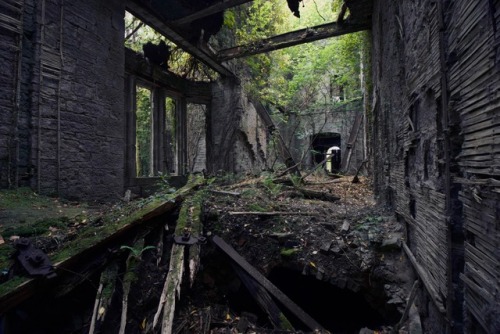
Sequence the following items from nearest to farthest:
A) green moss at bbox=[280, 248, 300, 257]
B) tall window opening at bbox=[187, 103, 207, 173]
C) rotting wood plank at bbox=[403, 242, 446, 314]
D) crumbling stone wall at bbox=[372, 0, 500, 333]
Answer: crumbling stone wall at bbox=[372, 0, 500, 333] < rotting wood plank at bbox=[403, 242, 446, 314] < green moss at bbox=[280, 248, 300, 257] < tall window opening at bbox=[187, 103, 207, 173]

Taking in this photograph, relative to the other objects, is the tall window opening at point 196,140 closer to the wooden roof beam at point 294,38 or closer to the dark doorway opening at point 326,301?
the wooden roof beam at point 294,38

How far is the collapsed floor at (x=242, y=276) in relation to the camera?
8.17 feet

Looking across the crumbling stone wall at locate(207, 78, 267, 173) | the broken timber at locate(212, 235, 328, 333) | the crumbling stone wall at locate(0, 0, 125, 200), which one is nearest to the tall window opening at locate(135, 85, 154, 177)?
the crumbling stone wall at locate(207, 78, 267, 173)

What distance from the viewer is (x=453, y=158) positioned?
1.86 m

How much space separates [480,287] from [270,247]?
97.2 inches

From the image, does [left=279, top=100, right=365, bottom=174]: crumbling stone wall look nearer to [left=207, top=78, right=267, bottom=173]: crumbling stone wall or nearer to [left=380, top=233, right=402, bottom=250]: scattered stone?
[left=207, top=78, right=267, bottom=173]: crumbling stone wall

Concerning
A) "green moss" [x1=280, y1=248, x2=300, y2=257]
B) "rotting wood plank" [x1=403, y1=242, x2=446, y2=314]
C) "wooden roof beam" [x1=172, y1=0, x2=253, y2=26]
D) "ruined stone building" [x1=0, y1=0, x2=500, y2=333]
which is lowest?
"green moss" [x1=280, y1=248, x2=300, y2=257]

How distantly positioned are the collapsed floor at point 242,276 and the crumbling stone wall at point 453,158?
65cm

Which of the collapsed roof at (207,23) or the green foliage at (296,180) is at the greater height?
the collapsed roof at (207,23)

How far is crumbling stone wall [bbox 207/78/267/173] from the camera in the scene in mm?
9594

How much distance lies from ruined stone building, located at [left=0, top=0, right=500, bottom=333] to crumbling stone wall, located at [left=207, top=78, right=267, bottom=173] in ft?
2.64

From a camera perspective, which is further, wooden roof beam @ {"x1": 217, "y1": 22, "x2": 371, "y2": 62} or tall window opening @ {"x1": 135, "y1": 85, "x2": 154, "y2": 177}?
tall window opening @ {"x1": 135, "y1": 85, "x2": 154, "y2": 177}

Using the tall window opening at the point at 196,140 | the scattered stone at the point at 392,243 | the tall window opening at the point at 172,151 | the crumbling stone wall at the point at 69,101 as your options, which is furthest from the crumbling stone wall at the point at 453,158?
the tall window opening at the point at 196,140

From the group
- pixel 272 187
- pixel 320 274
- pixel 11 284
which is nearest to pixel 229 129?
pixel 272 187
